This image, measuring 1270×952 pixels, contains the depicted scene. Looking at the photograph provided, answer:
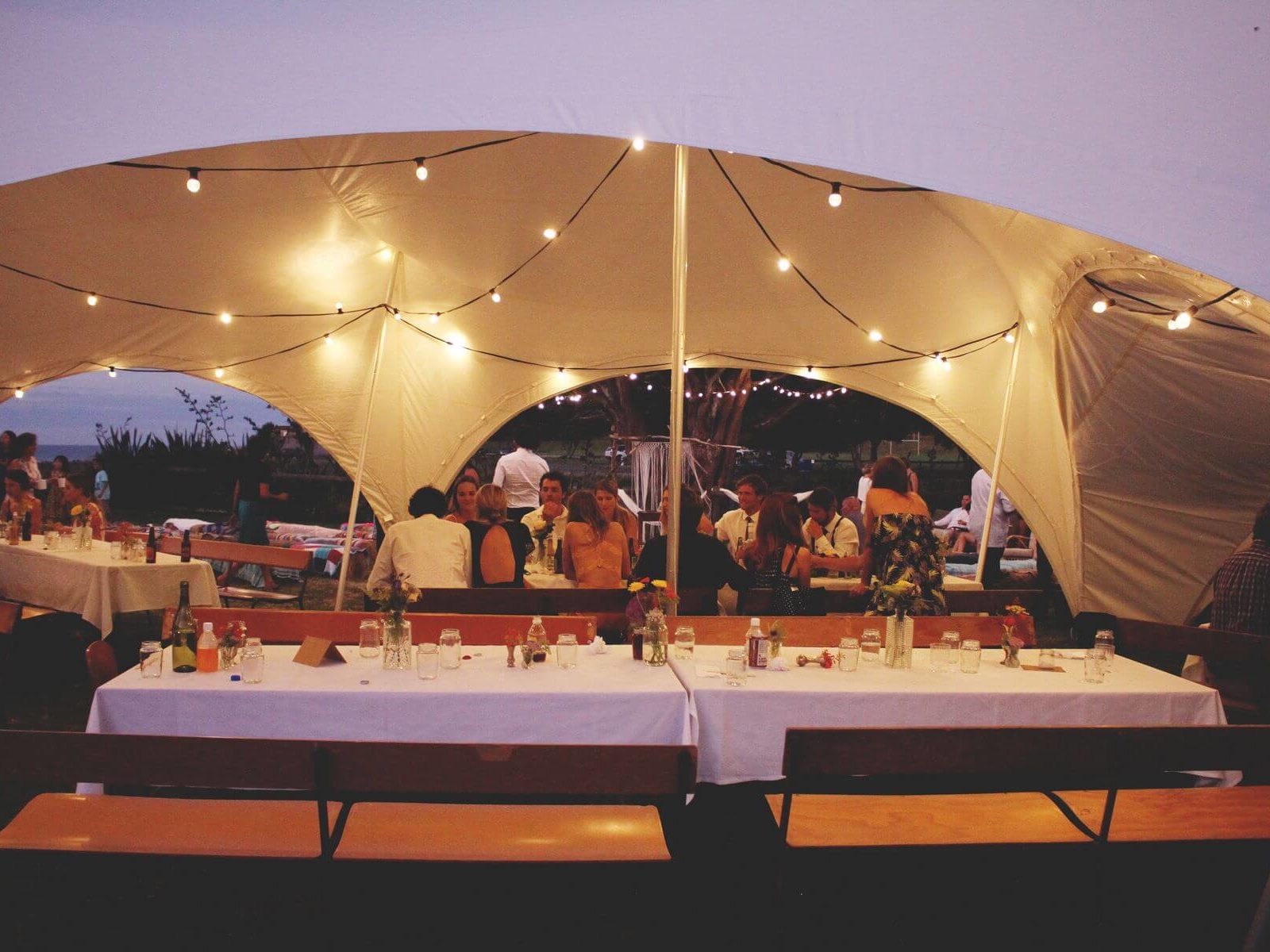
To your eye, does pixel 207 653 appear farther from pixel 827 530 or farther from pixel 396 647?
pixel 827 530

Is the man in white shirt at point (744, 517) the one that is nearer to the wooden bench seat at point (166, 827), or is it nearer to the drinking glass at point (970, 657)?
the drinking glass at point (970, 657)

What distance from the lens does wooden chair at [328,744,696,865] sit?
2762 millimetres

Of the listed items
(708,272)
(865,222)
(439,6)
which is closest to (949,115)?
(439,6)

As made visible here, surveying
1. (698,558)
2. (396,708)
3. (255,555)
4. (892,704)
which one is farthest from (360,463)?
(892,704)

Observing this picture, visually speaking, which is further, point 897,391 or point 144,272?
point 897,391

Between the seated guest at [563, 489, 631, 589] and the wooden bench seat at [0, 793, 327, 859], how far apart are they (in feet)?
9.71

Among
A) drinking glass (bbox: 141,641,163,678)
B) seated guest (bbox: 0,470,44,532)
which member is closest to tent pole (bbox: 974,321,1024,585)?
drinking glass (bbox: 141,641,163,678)

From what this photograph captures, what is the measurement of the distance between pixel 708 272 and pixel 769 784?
5.20 metres

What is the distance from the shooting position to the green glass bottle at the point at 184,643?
3.75 m

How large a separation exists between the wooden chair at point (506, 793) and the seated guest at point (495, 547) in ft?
9.34

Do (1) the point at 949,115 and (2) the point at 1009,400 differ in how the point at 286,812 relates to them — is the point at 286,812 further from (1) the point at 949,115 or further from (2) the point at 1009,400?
(2) the point at 1009,400

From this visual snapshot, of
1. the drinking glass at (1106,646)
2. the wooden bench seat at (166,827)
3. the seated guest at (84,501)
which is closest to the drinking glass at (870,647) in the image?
the drinking glass at (1106,646)

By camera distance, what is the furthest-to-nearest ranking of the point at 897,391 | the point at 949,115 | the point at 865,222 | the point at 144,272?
the point at 897,391 < the point at 144,272 < the point at 865,222 < the point at 949,115

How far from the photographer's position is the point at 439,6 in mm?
2246
